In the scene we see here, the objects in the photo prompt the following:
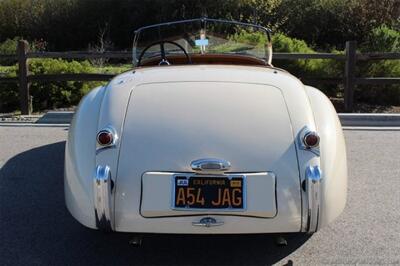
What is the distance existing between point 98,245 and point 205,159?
1.09m

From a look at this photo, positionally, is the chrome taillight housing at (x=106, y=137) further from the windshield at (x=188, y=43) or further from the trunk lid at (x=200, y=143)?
the windshield at (x=188, y=43)

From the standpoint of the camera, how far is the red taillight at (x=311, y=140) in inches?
139

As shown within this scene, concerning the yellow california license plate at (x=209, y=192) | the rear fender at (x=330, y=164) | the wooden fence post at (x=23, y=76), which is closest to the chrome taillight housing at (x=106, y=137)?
the yellow california license plate at (x=209, y=192)

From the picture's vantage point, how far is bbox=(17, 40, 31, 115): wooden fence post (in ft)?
30.2

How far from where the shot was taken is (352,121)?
27.2 feet

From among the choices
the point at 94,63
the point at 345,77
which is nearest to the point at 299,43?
the point at 345,77

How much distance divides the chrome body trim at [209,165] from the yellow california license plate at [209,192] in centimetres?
5

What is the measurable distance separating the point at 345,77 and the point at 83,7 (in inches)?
598

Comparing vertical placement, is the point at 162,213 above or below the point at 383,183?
above

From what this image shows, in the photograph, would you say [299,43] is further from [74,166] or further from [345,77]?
[74,166]

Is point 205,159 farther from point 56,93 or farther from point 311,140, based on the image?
point 56,93

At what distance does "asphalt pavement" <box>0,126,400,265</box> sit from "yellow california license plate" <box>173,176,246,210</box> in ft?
1.78

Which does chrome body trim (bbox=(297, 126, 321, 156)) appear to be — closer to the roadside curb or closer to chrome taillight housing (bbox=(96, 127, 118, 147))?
chrome taillight housing (bbox=(96, 127, 118, 147))

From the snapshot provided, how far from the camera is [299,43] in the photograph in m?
11.7
